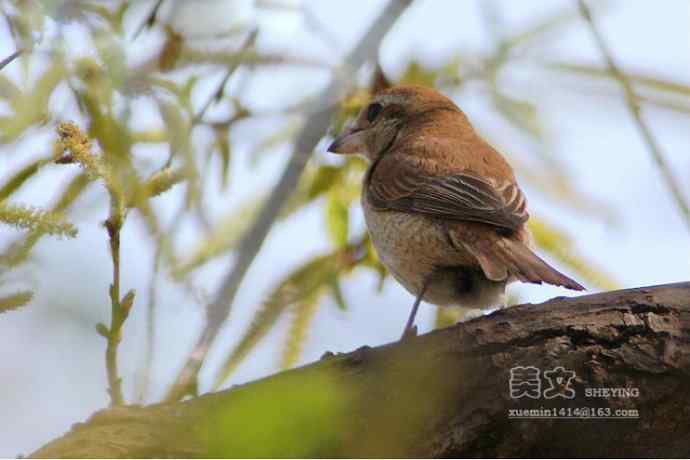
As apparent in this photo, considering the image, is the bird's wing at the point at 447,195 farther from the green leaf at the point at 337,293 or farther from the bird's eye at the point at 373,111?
the green leaf at the point at 337,293

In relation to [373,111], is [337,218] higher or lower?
lower

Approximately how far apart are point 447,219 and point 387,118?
1325 mm

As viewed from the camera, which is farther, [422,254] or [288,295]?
[422,254]

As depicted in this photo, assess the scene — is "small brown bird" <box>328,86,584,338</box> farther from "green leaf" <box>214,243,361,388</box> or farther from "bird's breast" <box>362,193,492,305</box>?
"green leaf" <box>214,243,361,388</box>

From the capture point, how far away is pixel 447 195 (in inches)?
159

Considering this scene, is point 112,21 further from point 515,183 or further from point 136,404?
point 515,183

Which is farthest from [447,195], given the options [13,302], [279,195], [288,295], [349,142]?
[13,302]

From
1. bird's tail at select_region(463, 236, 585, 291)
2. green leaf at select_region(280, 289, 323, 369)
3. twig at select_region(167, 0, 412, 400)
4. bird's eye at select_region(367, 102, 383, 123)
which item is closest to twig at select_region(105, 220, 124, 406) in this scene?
twig at select_region(167, 0, 412, 400)

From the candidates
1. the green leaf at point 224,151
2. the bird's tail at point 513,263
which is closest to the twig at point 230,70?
the green leaf at point 224,151

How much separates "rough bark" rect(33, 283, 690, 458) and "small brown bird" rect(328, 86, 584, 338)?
0.53 meters

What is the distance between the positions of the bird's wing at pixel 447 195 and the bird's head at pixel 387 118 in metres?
0.22

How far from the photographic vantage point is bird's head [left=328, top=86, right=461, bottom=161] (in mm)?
4305

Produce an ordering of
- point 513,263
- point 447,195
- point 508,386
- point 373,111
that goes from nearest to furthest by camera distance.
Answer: point 508,386 → point 513,263 → point 447,195 → point 373,111

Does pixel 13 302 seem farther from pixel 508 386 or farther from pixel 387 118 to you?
pixel 387 118
